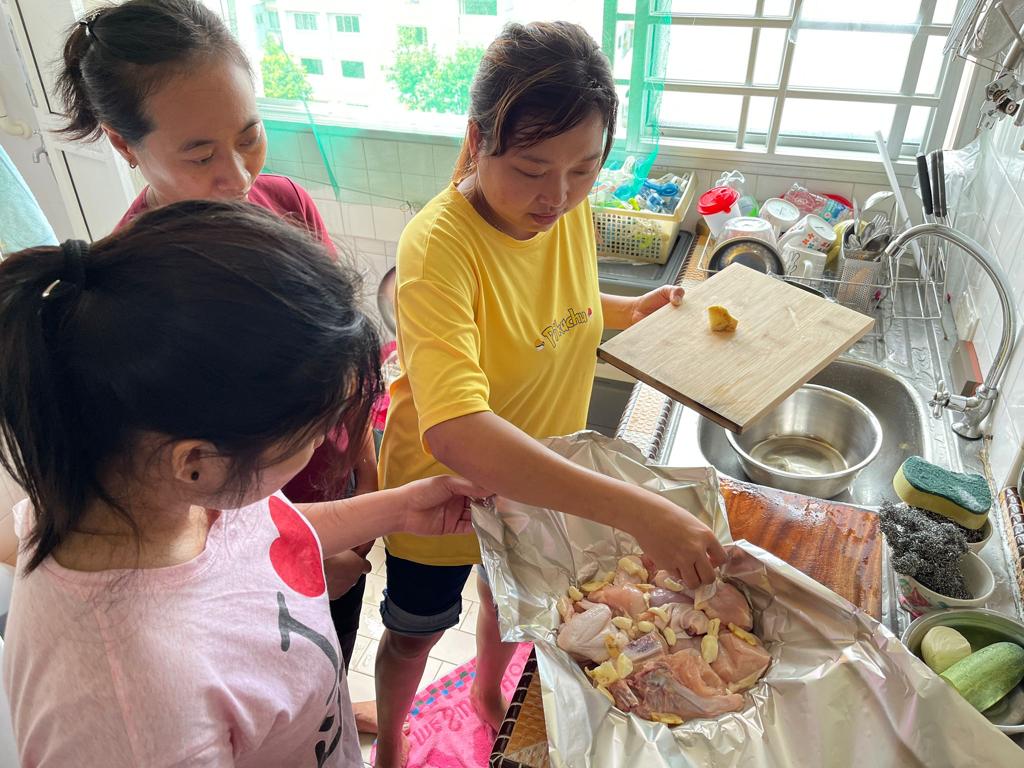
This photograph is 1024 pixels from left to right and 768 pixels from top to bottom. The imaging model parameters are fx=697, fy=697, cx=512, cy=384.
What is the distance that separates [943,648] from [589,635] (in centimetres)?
41

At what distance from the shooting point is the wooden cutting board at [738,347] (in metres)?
1.09

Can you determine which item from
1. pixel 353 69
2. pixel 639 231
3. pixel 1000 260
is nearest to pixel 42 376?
pixel 1000 260

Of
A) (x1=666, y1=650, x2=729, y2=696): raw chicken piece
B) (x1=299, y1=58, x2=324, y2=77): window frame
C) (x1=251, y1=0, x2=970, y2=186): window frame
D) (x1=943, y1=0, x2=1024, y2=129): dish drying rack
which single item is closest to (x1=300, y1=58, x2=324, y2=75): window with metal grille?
(x1=299, y1=58, x2=324, y2=77): window frame

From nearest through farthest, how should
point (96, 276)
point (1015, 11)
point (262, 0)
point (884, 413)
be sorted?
point (96, 276) < point (1015, 11) < point (884, 413) < point (262, 0)

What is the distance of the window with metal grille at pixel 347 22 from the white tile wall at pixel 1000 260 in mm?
1709

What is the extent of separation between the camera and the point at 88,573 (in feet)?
1.85

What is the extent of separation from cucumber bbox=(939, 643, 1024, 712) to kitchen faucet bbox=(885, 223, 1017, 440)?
558 millimetres

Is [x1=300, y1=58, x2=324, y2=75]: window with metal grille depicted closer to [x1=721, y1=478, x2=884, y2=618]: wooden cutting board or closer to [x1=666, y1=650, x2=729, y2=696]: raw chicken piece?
[x1=721, y1=478, x2=884, y2=618]: wooden cutting board

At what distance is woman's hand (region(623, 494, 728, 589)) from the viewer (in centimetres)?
85

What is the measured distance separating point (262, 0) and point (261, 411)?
2.06 metres

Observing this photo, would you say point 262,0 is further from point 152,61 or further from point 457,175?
point 457,175

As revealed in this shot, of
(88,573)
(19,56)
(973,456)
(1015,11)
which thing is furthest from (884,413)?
(19,56)

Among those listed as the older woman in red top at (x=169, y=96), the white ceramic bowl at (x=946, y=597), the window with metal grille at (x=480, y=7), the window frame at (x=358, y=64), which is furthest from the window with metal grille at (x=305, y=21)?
the white ceramic bowl at (x=946, y=597)

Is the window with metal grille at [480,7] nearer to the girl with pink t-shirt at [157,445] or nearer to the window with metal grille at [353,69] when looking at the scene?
the window with metal grille at [353,69]
